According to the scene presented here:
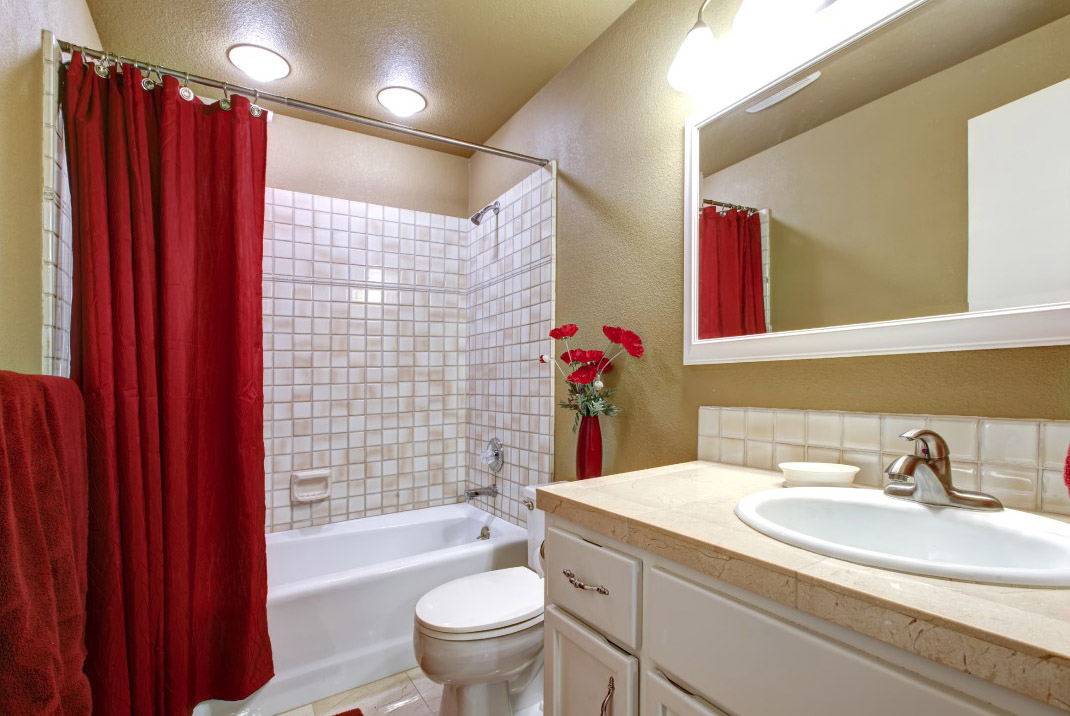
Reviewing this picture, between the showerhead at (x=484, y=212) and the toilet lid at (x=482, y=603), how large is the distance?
1.73 metres

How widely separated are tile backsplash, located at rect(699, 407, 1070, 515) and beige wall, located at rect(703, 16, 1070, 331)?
217mm

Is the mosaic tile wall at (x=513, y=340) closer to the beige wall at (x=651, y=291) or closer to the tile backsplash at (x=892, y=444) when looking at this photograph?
the beige wall at (x=651, y=291)

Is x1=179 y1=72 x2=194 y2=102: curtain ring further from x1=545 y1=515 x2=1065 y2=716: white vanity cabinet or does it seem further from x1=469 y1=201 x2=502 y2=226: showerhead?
Answer: x1=545 y1=515 x2=1065 y2=716: white vanity cabinet

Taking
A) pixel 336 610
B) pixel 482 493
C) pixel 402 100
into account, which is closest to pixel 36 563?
pixel 336 610

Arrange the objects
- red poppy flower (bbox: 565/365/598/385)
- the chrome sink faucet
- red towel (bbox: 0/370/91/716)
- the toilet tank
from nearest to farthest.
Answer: red towel (bbox: 0/370/91/716), the chrome sink faucet, red poppy flower (bbox: 565/365/598/385), the toilet tank

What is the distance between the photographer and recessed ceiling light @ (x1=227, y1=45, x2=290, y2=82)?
6.23 feet

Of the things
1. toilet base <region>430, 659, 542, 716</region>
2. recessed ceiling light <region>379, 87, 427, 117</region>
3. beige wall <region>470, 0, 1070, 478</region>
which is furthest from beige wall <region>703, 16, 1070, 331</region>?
recessed ceiling light <region>379, 87, 427, 117</region>

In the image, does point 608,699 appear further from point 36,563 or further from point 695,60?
point 695,60

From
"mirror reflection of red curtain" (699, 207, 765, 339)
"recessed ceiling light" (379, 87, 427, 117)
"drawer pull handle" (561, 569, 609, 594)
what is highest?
"recessed ceiling light" (379, 87, 427, 117)

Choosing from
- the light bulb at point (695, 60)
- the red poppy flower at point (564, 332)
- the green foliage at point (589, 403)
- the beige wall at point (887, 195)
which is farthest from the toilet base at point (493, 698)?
the light bulb at point (695, 60)

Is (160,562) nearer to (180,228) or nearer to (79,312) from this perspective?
(79,312)

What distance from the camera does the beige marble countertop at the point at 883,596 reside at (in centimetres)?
41

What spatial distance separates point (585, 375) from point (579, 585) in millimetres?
815

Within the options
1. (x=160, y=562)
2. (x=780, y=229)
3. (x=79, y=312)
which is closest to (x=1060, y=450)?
(x=780, y=229)
